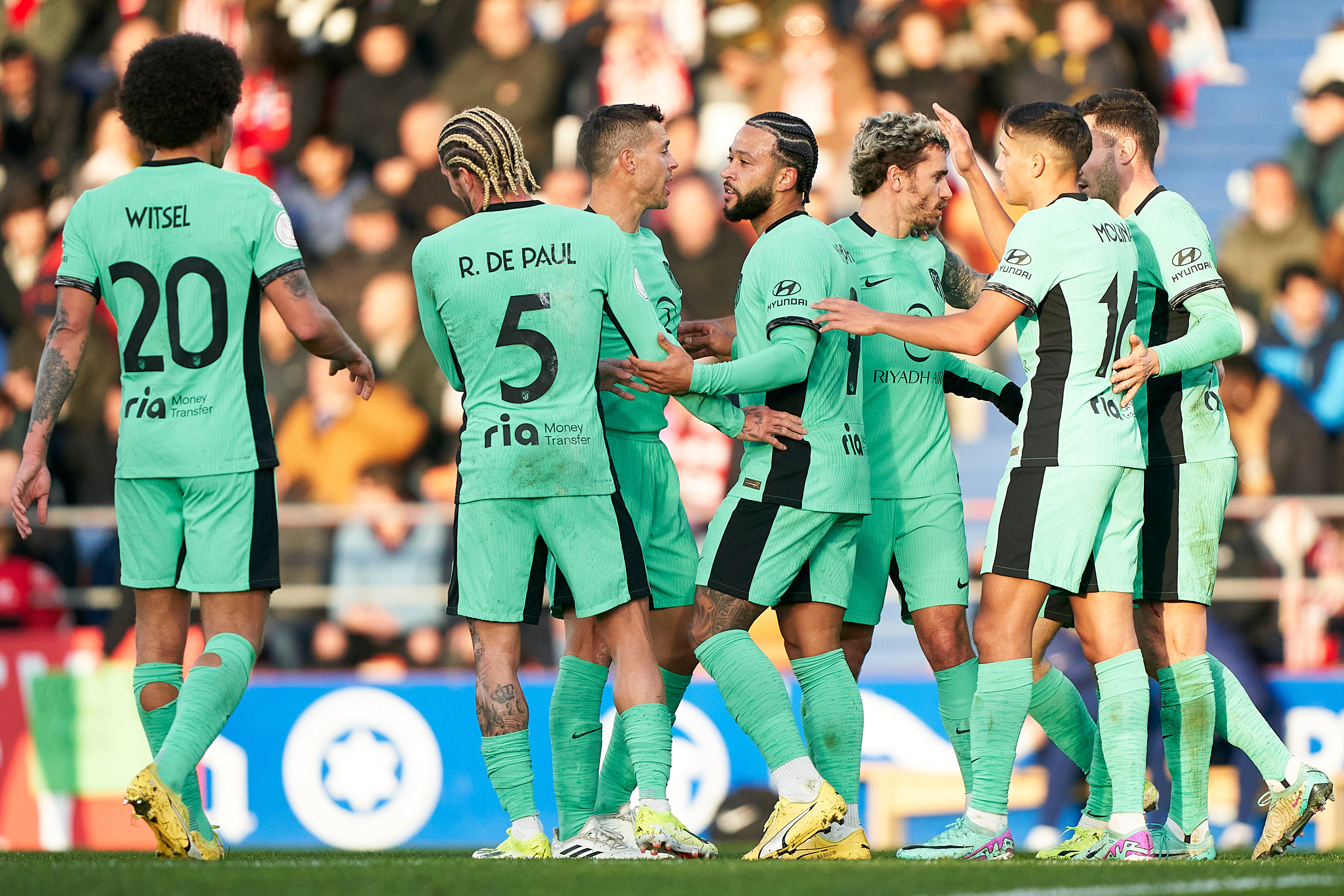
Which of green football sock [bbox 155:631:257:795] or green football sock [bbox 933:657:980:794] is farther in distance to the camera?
green football sock [bbox 933:657:980:794]

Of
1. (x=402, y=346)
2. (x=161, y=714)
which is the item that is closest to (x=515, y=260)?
(x=161, y=714)

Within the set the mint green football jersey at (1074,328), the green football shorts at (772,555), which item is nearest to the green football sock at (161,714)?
the green football shorts at (772,555)

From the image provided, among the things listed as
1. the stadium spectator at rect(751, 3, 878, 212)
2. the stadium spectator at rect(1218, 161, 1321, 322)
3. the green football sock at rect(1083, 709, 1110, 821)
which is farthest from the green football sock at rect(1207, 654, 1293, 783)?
the stadium spectator at rect(751, 3, 878, 212)

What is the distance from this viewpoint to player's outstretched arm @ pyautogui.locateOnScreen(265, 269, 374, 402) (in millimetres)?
5055

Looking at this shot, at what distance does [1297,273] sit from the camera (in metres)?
10.4

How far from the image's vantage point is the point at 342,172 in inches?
451

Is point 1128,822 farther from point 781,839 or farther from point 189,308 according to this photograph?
point 189,308

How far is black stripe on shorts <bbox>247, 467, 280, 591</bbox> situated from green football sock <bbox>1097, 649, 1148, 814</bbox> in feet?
8.60

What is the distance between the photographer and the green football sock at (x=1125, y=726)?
5027 millimetres

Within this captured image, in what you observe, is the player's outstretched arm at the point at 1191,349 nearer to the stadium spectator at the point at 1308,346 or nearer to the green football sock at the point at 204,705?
the green football sock at the point at 204,705

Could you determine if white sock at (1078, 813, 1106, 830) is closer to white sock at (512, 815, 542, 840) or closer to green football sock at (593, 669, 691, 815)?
green football sock at (593, 669, 691, 815)

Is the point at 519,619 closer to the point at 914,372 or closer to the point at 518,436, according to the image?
the point at 518,436

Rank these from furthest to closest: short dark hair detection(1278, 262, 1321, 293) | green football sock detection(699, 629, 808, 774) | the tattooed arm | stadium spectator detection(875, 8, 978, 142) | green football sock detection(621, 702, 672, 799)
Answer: stadium spectator detection(875, 8, 978, 142)
short dark hair detection(1278, 262, 1321, 293)
the tattooed arm
green football sock detection(699, 629, 808, 774)
green football sock detection(621, 702, 672, 799)

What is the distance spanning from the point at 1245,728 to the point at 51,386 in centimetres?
413
